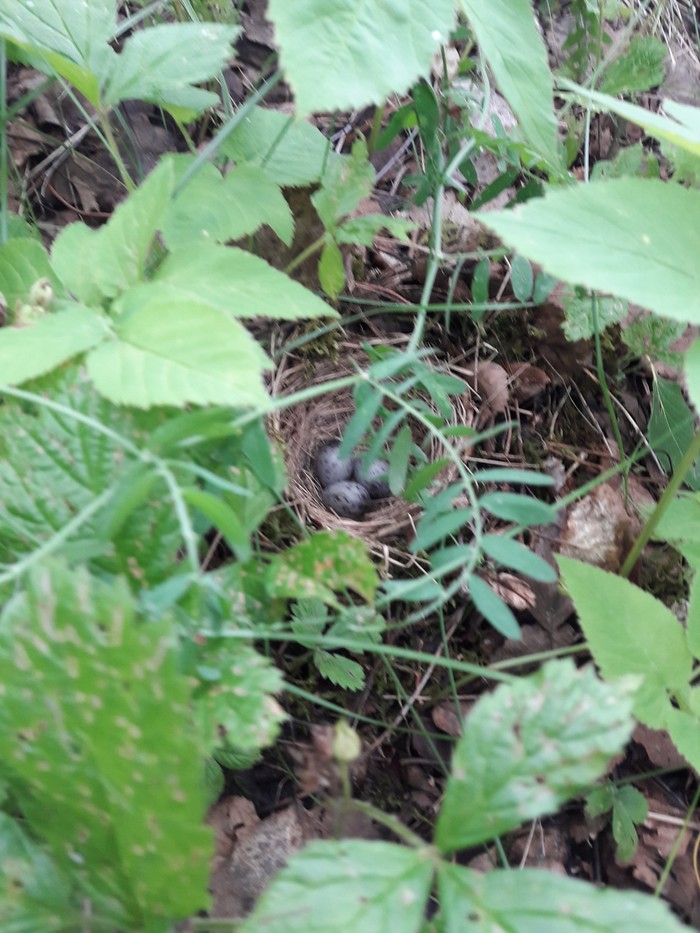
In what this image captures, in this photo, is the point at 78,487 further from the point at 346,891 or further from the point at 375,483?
the point at 375,483

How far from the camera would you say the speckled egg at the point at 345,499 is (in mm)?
1534

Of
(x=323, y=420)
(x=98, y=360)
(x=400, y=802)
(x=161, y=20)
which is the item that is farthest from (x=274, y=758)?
(x=161, y=20)

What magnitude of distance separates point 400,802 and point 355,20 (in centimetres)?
119

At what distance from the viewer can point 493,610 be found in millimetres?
782

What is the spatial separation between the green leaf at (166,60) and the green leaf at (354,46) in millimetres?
331

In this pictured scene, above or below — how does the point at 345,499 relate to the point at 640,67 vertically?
below

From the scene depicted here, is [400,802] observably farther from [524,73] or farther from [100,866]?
[524,73]

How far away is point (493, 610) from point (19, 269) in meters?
0.85

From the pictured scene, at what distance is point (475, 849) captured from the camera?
108 centimetres

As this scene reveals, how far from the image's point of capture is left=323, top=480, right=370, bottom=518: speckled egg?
5.03ft

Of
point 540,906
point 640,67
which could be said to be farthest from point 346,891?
point 640,67

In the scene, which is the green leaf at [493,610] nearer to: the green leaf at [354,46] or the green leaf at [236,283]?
the green leaf at [236,283]

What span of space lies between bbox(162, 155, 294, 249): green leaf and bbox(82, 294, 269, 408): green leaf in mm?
373

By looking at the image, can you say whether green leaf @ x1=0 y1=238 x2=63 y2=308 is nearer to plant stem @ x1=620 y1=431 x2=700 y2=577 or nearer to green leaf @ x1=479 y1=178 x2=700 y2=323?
green leaf @ x1=479 y1=178 x2=700 y2=323
